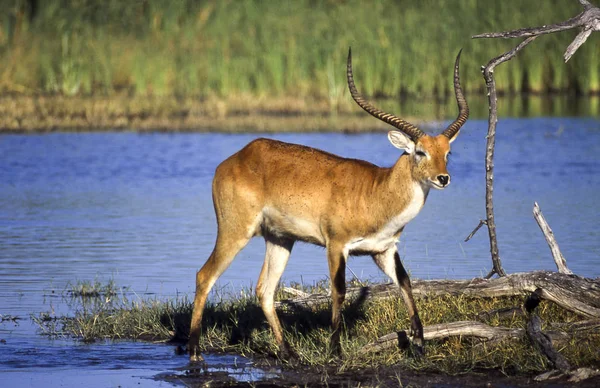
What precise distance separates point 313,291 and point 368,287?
1067 mm

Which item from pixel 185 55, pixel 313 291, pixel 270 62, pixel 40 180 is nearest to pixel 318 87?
pixel 270 62

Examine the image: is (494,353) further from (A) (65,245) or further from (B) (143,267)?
(A) (65,245)

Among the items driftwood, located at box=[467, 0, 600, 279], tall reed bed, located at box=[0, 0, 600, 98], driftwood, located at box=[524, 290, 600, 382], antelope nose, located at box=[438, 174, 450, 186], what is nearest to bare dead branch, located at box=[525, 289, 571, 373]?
driftwood, located at box=[524, 290, 600, 382]

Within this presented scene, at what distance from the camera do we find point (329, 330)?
30.4 ft

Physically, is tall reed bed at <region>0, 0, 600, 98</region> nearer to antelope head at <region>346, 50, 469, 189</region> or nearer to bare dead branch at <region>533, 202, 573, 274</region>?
bare dead branch at <region>533, 202, 573, 274</region>

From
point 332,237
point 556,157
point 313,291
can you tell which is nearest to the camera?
point 332,237

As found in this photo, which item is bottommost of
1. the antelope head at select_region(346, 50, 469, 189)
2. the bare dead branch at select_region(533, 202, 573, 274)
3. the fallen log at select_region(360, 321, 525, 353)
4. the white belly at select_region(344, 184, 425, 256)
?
the fallen log at select_region(360, 321, 525, 353)

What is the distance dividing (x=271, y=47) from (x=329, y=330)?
2114cm

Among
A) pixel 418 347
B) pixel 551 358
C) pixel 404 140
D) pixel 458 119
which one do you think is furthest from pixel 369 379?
pixel 458 119

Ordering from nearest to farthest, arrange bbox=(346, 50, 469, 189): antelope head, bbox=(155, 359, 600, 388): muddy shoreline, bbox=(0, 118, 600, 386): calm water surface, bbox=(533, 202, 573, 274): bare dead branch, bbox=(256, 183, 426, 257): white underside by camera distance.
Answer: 1. bbox=(155, 359, 600, 388): muddy shoreline
2. bbox=(346, 50, 469, 189): antelope head
3. bbox=(256, 183, 426, 257): white underside
4. bbox=(533, 202, 573, 274): bare dead branch
5. bbox=(0, 118, 600, 386): calm water surface

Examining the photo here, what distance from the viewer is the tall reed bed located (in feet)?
96.7

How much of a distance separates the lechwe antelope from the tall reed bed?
19.3m

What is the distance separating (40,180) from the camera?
67.7ft

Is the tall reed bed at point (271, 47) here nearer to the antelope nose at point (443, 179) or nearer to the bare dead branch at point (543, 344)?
the antelope nose at point (443, 179)
